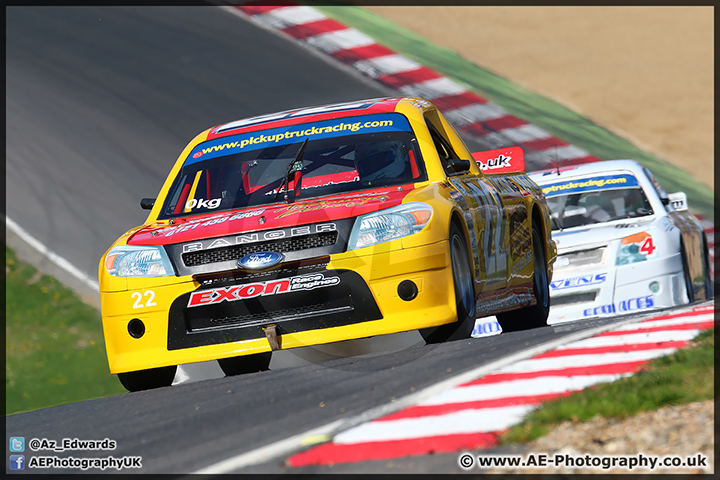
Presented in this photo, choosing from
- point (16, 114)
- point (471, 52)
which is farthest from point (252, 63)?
point (471, 52)

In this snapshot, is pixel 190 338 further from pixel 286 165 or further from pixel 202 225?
pixel 286 165

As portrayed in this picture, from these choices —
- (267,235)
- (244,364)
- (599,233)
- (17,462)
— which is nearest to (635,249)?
(599,233)

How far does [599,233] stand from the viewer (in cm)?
905

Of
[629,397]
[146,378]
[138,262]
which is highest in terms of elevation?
[629,397]

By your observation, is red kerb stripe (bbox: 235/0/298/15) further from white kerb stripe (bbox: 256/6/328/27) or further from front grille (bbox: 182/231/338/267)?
front grille (bbox: 182/231/338/267)

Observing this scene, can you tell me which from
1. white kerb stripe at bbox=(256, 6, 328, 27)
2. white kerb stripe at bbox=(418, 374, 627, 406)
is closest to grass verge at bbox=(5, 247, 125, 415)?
white kerb stripe at bbox=(418, 374, 627, 406)

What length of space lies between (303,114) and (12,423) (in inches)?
110

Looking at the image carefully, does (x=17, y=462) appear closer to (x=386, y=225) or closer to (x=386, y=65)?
(x=386, y=225)

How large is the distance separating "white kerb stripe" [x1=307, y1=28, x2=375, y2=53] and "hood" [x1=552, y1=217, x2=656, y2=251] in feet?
31.1

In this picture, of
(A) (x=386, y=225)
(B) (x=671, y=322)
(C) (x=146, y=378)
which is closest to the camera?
(A) (x=386, y=225)

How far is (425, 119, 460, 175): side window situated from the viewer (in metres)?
6.89

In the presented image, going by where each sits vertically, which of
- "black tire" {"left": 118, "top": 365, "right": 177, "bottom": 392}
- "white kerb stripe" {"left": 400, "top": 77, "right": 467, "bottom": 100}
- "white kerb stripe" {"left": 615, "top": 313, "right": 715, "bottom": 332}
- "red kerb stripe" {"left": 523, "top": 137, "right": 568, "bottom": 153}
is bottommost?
"red kerb stripe" {"left": 523, "top": 137, "right": 568, "bottom": 153}

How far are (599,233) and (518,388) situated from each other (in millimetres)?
4740

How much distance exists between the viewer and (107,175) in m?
13.2
